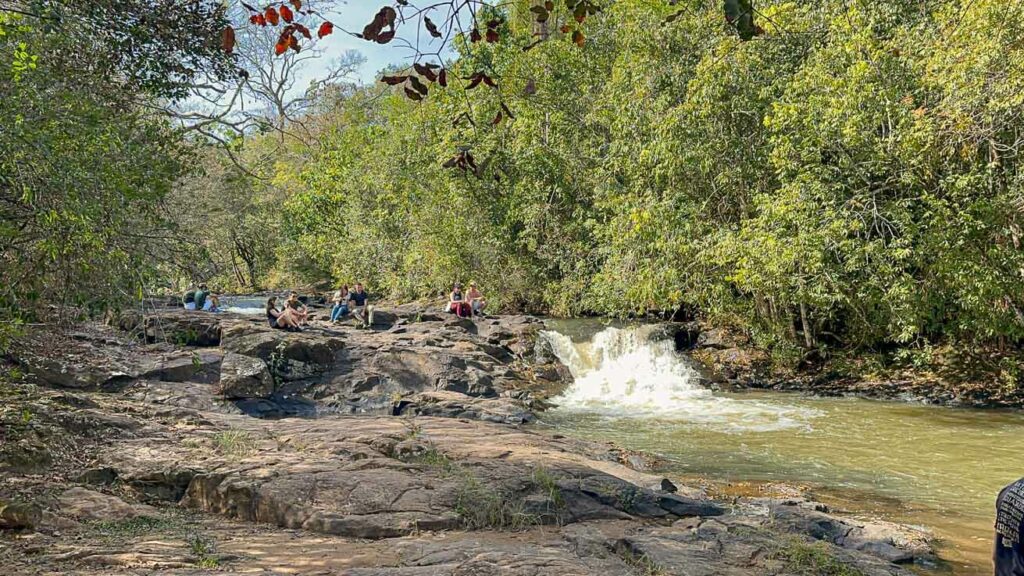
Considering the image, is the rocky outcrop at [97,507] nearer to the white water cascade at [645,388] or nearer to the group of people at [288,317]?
the white water cascade at [645,388]

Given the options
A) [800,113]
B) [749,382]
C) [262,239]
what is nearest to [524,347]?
[749,382]

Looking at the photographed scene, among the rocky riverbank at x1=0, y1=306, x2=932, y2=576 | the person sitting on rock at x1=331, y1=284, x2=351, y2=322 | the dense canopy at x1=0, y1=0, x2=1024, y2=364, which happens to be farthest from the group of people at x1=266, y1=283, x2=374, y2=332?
the rocky riverbank at x1=0, y1=306, x2=932, y2=576

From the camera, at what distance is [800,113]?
44.9 feet

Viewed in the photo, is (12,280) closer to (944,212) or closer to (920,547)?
(920,547)

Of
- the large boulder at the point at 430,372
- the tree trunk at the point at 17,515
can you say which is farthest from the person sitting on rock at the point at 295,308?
the tree trunk at the point at 17,515

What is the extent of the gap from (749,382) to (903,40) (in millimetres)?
7155

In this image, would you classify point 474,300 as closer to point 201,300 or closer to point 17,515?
point 201,300

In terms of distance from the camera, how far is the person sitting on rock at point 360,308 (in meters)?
19.0

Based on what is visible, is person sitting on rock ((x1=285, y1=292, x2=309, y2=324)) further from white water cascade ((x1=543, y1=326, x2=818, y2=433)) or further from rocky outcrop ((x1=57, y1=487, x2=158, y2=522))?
rocky outcrop ((x1=57, y1=487, x2=158, y2=522))

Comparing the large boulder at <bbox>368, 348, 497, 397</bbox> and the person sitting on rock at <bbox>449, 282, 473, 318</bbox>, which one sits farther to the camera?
the person sitting on rock at <bbox>449, 282, 473, 318</bbox>

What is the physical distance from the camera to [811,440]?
11.1 m

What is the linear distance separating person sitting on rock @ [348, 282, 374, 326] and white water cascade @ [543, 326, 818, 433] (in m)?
4.55

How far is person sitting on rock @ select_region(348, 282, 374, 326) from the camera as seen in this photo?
19.0 metres

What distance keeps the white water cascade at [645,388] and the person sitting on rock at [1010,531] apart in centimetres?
944
